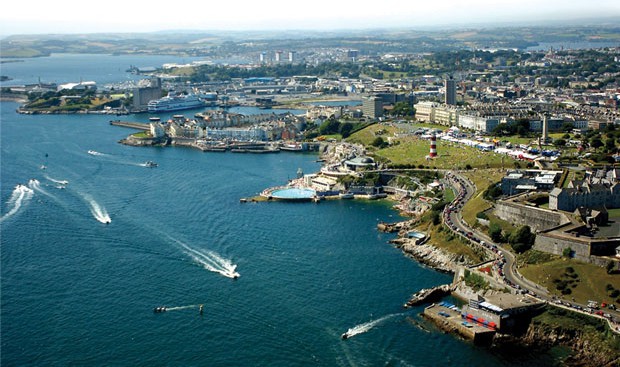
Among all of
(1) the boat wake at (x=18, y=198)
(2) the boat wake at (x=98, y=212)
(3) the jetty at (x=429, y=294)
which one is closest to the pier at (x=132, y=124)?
(1) the boat wake at (x=18, y=198)

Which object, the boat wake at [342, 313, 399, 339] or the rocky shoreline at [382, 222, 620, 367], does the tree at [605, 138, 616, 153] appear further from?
the boat wake at [342, 313, 399, 339]

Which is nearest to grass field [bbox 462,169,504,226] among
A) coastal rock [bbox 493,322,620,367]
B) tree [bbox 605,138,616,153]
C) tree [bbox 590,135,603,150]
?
tree [bbox 605,138,616,153]

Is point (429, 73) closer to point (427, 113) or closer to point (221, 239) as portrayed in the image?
point (427, 113)

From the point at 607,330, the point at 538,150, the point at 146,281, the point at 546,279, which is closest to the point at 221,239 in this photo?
the point at 146,281

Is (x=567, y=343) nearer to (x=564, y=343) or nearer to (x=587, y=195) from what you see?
(x=564, y=343)

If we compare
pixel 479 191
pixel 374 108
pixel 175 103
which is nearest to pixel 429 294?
pixel 479 191

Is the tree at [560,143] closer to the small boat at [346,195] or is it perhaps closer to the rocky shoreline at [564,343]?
the small boat at [346,195]

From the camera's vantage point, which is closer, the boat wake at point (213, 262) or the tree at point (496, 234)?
the boat wake at point (213, 262)
